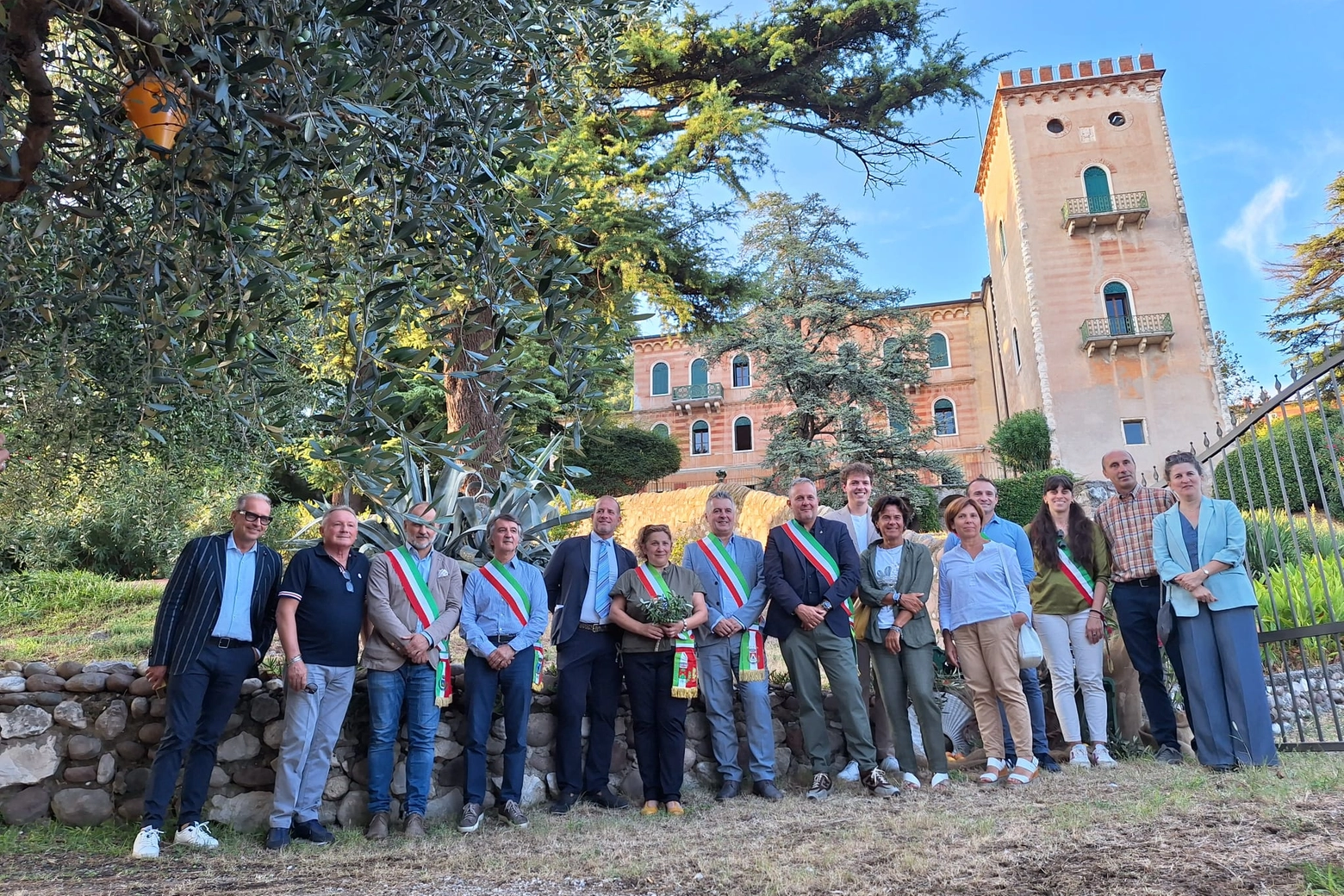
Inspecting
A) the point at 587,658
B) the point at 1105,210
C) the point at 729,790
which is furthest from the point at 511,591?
the point at 1105,210

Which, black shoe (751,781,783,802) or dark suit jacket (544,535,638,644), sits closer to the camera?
black shoe (751,781,783,802)

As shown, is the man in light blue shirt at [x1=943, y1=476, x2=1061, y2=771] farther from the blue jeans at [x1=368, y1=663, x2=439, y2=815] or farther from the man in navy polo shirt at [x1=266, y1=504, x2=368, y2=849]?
the man in navy polo shirt at [x1=266, y1=504, x2=368, y2=849]

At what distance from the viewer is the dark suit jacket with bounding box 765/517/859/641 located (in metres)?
5.58

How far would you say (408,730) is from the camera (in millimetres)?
5031

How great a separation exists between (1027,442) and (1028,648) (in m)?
23.8

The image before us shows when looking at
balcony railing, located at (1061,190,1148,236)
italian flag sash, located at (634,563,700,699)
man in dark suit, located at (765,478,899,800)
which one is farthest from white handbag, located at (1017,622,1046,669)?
balcony railing, located at (1061,190,1148,236)

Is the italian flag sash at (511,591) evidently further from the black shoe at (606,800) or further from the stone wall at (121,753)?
the stone wall at (121,753)

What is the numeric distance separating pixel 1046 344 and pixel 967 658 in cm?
2557

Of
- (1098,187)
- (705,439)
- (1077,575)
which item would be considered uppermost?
(1098,187)

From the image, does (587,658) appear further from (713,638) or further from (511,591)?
(713,638)

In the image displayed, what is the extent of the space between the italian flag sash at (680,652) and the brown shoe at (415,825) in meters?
1.54

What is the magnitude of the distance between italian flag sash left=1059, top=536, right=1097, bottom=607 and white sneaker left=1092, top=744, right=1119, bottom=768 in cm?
92

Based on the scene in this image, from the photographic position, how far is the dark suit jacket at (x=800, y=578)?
18.3 feet

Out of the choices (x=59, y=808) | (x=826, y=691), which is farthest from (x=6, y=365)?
(x=826, y=691)
